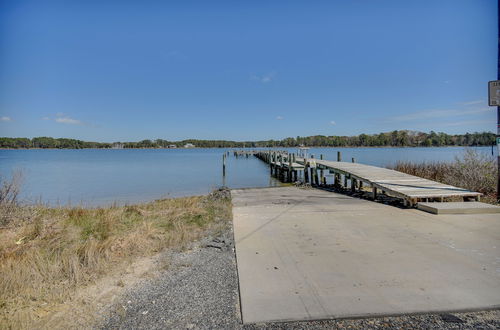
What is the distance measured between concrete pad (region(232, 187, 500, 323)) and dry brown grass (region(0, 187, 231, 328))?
1.31 metres

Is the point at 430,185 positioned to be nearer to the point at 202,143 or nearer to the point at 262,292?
the point at 262,292

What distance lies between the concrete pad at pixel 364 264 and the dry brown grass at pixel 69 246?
1.31 metres

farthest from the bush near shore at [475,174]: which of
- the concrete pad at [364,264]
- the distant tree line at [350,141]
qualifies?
the distant tree line at [350,141]

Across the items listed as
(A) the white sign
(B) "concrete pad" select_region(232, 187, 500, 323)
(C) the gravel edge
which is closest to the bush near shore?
(A) the white sign

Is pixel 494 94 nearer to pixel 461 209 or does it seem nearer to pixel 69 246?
pixel 461 209

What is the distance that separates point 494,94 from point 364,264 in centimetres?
622

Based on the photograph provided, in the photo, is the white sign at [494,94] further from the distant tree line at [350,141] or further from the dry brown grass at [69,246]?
the distant tree line at [350,141]

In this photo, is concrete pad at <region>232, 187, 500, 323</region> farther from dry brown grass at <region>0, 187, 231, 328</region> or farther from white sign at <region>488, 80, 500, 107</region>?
white sign at <region>488, 80, 500, 107</region>

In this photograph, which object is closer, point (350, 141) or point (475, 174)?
point (475, 174)

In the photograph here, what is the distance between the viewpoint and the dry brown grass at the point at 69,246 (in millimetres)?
2773

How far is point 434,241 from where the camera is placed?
4273 mm

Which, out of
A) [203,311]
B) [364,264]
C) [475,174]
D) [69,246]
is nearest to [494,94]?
[475,174]

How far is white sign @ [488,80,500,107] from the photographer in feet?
22.0

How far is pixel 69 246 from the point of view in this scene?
13.9 feet
